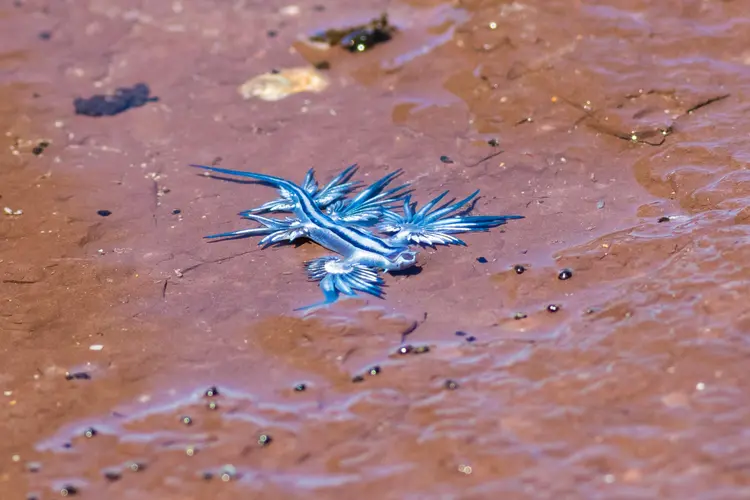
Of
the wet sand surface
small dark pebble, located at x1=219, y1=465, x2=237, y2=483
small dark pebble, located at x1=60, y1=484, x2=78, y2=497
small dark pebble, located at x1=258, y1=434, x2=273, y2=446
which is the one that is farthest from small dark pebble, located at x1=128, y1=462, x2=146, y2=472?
small dark pebble, located at x1=258, y1=434, x2=273, y2=446

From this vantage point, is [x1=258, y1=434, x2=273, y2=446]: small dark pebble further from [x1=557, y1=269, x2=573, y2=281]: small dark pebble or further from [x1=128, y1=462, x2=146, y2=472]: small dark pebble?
[x1=557, y1=269, x2=573, y2=281]: small dark pebble

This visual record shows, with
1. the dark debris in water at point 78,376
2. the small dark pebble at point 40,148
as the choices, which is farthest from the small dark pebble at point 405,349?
the small dark pebble at point 40,148

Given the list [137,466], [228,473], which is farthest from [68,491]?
[228,473]

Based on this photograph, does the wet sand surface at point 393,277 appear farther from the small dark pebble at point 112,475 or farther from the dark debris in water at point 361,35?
the dark debris in water at point 361,35

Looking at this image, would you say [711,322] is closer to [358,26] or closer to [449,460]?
[449,460]

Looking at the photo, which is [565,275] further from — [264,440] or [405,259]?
[264,440]

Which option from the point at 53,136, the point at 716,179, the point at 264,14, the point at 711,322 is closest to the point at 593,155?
the point at 716,179

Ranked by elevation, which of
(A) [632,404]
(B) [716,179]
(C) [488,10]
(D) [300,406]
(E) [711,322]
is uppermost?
(C) [488,10]
